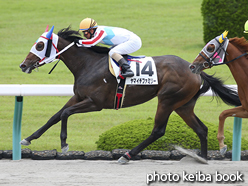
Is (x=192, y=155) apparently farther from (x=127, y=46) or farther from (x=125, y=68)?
(x=127, y=46)

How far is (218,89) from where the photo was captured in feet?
17.7

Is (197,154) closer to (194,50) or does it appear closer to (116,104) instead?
(116,104)

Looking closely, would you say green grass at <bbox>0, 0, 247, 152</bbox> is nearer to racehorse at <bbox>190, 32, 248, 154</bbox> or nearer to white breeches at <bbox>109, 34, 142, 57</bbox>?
white breeches at <bbox>109, 34, 142, 57</bbox>

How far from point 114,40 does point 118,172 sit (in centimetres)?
167

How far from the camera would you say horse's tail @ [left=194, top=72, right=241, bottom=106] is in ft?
17.7

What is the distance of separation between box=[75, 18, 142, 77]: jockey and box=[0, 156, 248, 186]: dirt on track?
3.87ft

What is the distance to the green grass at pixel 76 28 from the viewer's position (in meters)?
7.58

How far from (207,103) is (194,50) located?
4.23 metres

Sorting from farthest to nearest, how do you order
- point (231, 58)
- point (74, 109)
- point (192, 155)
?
point (192, 155) → point (74, 109) → point (231, 58)

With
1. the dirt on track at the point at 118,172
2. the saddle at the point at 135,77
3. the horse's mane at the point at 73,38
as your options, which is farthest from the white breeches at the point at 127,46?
the dirt on track at the point at 118,172

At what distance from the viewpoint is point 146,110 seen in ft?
29.0

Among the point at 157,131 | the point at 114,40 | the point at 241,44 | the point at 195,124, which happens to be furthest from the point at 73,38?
the point at 241,44

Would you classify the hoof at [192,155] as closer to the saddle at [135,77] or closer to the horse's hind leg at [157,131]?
the horse's hind leg at [157,131]

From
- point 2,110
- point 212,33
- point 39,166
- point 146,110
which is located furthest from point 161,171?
point 212,33
